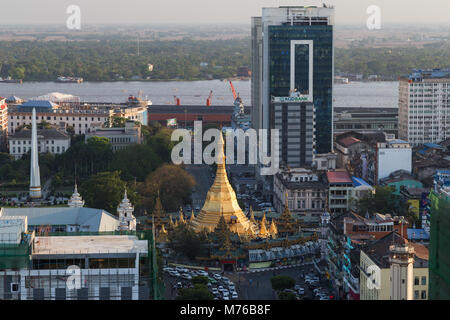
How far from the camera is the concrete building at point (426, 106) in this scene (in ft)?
141

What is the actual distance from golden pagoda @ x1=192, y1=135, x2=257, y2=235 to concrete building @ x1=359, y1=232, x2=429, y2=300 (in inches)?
181

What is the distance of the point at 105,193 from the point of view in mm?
27906

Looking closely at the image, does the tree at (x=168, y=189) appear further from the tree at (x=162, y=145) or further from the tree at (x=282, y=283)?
the tree at (x=282, y=283)

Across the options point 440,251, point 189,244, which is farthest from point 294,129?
point 440,251

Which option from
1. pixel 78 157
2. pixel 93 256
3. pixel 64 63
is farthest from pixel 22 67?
pixel 93 256

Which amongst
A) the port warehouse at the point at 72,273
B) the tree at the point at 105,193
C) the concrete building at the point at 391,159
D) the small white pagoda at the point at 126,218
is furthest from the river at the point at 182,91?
the port warehouse at the point at 72,273

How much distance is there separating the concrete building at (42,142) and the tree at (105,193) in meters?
12.4

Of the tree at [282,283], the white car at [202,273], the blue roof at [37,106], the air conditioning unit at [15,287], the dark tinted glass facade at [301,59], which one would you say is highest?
the dark tinted glass facade at [301,59]

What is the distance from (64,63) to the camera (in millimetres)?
103625

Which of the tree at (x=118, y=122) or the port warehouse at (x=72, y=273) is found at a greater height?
the port warehouse at (x=72, y=273)

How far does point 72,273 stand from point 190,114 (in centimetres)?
4127

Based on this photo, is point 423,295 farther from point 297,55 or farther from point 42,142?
point 42,142

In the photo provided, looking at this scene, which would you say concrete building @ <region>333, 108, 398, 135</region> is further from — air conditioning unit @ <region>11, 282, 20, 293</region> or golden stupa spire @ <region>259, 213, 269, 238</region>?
air conditioning unit @ <region>11, 282, 20, 293</region>
